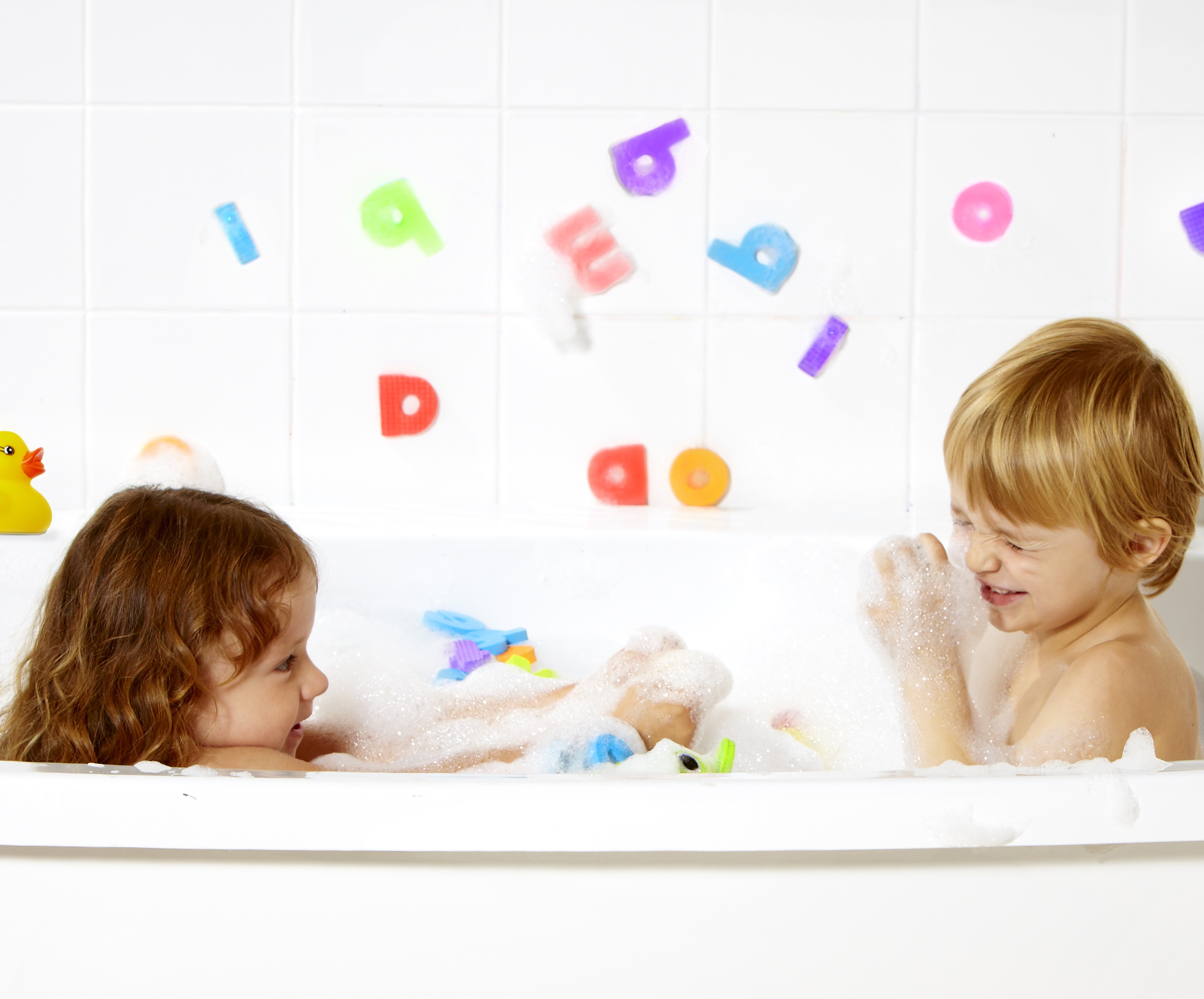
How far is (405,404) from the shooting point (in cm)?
131

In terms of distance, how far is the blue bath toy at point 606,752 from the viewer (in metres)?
0.83

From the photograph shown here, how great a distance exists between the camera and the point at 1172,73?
1276 millimetres

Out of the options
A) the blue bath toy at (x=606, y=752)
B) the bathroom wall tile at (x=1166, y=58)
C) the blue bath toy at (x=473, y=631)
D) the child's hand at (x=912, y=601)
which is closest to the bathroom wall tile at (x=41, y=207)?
the blue bath toy at (x=473, y=631)

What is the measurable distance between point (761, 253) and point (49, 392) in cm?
95

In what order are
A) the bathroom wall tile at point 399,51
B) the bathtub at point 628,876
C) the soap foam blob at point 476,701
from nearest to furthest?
the bathtub at point 628,876 → the soap foam blob at point 476,701 → the bathroom wall tile at point 399,51

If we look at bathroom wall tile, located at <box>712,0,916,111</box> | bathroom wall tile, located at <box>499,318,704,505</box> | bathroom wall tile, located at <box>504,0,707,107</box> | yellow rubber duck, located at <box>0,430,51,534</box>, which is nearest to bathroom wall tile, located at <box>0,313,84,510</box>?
yellow rubber duck, located at <box>0,430,51,534</box>

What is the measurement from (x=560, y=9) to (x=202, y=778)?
109 cm

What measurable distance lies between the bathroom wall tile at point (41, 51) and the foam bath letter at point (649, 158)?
2.26 ft

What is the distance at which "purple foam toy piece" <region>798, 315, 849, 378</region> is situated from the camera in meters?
1.30

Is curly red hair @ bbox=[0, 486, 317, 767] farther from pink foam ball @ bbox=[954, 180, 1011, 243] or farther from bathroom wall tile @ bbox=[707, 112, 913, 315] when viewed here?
pink foam ball @ bbox=[954, 180, 1011, 243]

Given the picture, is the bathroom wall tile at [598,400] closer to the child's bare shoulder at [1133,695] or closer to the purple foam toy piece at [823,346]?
the purple foam toy piece at [823,346]

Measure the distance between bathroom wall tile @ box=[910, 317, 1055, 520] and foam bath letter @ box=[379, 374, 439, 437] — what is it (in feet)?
2.07

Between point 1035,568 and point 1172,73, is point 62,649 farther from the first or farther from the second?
point 1172,73

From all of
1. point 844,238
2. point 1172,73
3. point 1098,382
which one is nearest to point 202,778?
point 1098,382
